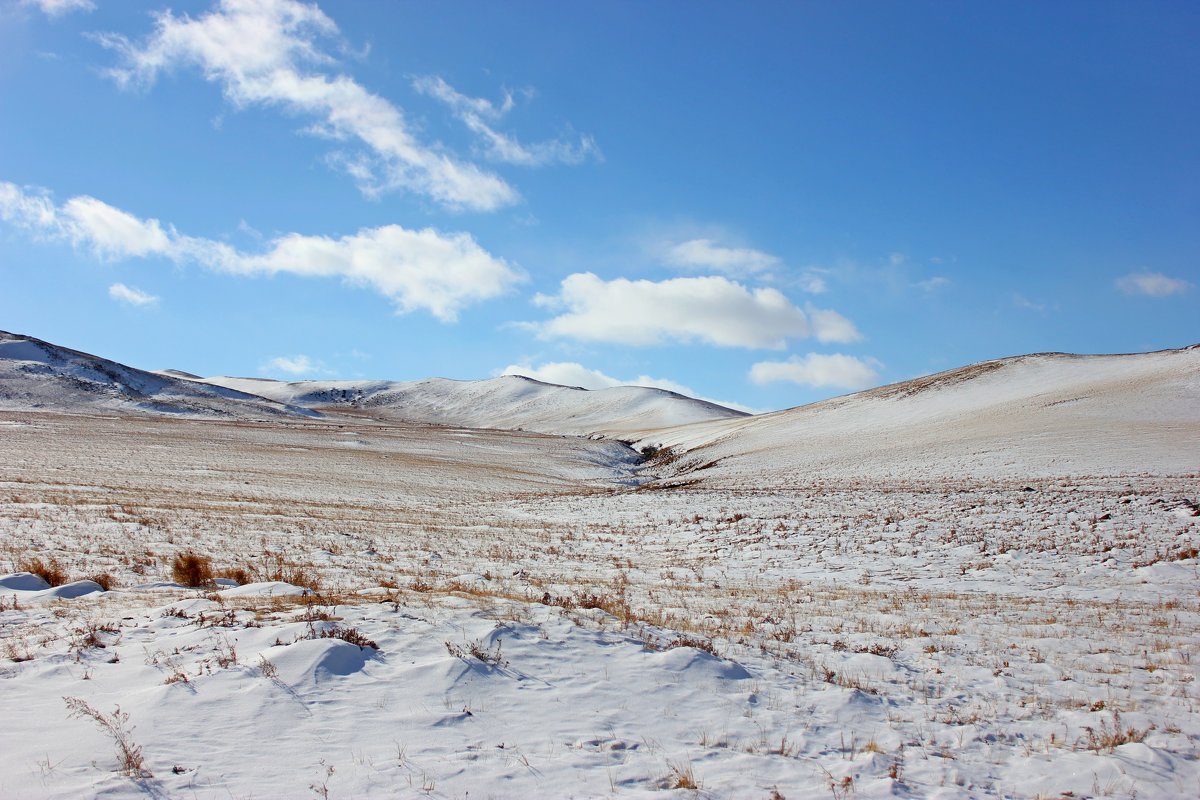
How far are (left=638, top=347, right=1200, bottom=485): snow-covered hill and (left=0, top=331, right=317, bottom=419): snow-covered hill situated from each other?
256 feet

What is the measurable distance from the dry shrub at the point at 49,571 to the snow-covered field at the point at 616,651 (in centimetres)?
24

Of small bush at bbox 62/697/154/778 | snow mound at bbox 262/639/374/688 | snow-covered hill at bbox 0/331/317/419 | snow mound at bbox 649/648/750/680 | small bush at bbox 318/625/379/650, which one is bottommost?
small bush at bbox 62/697/154/778

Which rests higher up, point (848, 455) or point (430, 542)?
point (848, 455)

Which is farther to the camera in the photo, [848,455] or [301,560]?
[848,455]

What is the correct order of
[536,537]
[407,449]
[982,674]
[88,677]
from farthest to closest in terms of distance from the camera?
[407,449] < [536,537] < [982,674] < [88,677]

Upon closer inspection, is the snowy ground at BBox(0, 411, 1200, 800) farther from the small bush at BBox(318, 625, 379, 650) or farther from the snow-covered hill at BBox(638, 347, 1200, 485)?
the snow-covered hill at BBox(638, 347, 1200, 485)

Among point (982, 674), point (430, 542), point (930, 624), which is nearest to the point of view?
point (982, 674)

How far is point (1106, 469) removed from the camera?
113 feet

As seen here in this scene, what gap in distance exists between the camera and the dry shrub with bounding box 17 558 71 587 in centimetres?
1217

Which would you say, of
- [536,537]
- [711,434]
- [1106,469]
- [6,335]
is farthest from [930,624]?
[6,335]

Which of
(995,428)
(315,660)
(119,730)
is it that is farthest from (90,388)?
(119,730)

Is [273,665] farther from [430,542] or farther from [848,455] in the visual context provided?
[848,455]

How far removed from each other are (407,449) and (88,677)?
59005 millimetres

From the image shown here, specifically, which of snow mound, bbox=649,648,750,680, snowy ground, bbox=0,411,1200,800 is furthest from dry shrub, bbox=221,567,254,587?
snow mound, bbox=649,648,750,680
